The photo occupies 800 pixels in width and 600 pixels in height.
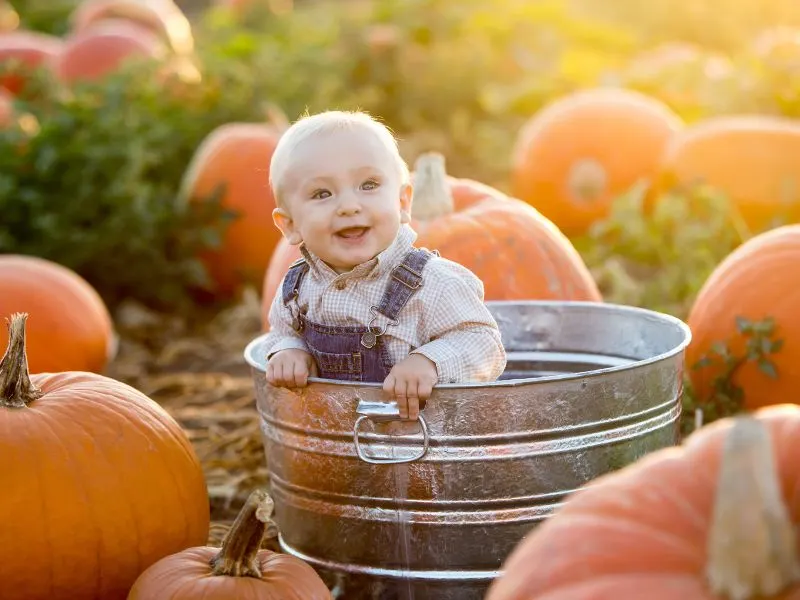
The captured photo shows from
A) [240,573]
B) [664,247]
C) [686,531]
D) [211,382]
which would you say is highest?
[686,531]

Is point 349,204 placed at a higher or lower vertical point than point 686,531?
higher

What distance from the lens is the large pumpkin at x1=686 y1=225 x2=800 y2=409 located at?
11.0 ft

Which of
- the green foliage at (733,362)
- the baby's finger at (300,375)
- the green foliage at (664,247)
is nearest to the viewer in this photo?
the baby's finger at (300,375)

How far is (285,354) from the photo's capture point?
261 cm

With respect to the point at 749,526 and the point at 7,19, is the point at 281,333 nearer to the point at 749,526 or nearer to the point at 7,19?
the point at 749,526

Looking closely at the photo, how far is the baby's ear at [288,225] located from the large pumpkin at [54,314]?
1.73 m

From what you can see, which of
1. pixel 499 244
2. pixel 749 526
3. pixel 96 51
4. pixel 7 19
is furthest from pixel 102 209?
pixel 7 19

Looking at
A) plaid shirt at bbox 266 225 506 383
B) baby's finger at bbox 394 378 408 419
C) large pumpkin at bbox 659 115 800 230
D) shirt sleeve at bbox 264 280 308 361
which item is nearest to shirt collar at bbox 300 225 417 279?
plaid shirt at bbox 266 225 506 383

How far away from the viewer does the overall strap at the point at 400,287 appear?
2604mm

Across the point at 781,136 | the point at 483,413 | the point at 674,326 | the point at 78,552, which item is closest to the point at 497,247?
the point at 674,326

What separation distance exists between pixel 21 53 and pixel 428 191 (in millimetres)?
→ 6105

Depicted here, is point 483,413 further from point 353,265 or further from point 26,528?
point 26,528

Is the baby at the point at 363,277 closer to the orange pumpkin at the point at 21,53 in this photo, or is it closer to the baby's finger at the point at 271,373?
the baby's finger at the point at 271,373

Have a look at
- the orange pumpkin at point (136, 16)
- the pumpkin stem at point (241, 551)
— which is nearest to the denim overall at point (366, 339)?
the pumpkin stem at point (241, 551)
